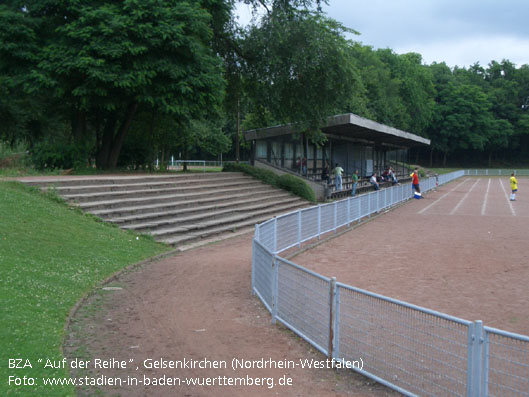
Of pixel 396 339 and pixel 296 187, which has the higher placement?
pixel 296 187

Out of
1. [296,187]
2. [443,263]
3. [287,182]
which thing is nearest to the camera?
[443,263]

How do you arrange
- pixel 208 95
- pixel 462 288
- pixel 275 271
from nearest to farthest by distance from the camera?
pixel 275 271, pixel 462 288, pixel 208 95

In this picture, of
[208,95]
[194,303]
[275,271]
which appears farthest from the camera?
[208,95]

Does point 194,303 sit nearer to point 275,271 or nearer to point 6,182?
point 275,271

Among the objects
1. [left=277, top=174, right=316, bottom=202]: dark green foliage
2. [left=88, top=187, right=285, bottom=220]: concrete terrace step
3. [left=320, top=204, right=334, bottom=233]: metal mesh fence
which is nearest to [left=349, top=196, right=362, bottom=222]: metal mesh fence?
[left=320, top=204, right=334, bottom=233]: metal mesh fence

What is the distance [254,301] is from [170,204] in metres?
9.60

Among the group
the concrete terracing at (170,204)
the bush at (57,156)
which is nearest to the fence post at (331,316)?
the concrete terracing at (170,204)

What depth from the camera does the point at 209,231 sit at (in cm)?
1712

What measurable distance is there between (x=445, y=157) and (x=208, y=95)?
82068 millimetres

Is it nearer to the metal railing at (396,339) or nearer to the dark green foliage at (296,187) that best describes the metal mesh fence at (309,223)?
the metal railing at (396,339)

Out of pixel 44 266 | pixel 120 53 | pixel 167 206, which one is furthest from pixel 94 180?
pixel 44 266

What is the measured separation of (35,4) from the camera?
21297 millimetres

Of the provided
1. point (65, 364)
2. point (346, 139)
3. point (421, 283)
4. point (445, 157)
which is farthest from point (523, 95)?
point (65, 364)

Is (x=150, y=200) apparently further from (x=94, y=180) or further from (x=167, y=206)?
(x=94, y=180)
